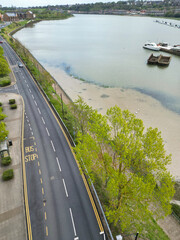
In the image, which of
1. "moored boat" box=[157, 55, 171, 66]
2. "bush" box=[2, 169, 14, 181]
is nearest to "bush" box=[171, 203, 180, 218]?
"bush" box=[2, 169, 14, 181]

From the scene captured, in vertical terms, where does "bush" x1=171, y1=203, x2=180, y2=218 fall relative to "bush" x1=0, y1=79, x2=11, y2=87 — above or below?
below

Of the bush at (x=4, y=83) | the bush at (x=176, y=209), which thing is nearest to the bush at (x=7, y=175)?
the bush at (x=176, y=209)

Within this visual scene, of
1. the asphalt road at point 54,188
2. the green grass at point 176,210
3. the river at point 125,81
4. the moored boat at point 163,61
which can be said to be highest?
the moored boat at point 163,61

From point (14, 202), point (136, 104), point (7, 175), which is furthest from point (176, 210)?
point (136, 104)

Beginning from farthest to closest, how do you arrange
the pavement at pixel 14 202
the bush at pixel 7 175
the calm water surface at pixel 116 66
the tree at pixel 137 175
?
the calm water surface at pixel 116 66, the bush at pixel 7 175, the pavement at pixel 14 202, the tree at pixel 137 175

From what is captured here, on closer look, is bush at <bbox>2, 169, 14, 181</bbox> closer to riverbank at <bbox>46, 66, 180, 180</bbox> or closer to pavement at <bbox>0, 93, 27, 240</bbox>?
pavement at <bbox>0, 93, 27, 240</bbox>

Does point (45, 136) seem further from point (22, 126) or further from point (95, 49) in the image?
point (95, 49)

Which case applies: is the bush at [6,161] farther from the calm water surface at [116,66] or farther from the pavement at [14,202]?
the calm water surface at [116,66]

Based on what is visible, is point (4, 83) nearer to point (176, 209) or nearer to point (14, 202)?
point (14, 202)
